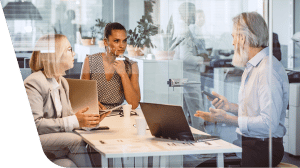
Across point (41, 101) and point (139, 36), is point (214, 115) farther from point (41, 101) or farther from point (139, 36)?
point (41, 101)

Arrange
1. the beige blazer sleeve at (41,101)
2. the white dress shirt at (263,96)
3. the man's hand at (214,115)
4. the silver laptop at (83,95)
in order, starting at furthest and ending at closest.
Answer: the man's hand at (214,115) < the white dress shirt at (263,96) < the silver laptop at (83,95) < the beige blazer sleeve at (41,101)

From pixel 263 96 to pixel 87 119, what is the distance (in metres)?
1.28

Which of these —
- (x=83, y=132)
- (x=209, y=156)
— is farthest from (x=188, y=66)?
(x=83, y=132)

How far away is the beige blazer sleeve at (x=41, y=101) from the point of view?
2375 mm

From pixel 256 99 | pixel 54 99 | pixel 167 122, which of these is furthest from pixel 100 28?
pixel 256 99

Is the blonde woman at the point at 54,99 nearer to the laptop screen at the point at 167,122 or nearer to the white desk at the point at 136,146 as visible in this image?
the white desk at the point at 136,146

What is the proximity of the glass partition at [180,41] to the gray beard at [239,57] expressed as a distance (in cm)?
3

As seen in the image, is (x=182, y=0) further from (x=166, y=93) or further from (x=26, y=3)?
(x=26, y=3)

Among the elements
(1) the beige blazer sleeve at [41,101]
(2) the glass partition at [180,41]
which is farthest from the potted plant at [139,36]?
(1) the beige blazer sleeve at [41,101]

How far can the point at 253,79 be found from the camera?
105 inches

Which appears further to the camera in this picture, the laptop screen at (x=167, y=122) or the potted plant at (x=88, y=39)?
the potted plant at (x=88, y=39)

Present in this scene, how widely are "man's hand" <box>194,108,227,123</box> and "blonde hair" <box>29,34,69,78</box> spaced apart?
109 centimetres

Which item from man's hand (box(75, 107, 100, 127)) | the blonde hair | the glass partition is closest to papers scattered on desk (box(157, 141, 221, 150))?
the glass partition

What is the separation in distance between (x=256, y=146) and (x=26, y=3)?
1956mm
